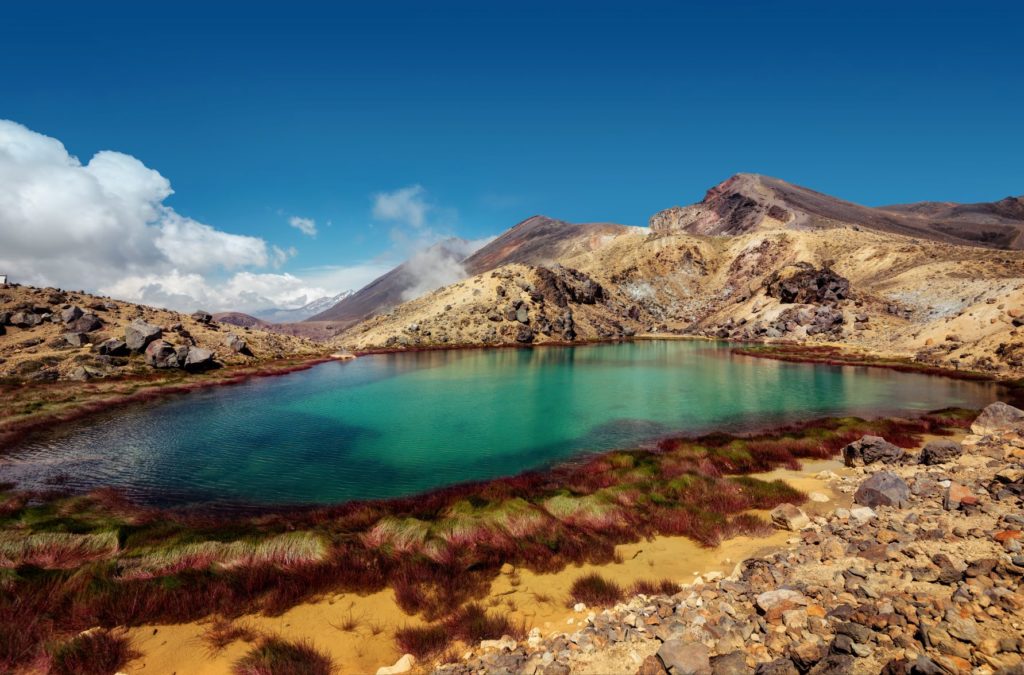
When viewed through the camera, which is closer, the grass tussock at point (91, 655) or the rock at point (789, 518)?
the grass tussock at point (91, 655)

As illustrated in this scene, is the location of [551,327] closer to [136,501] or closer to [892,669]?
[136,501]

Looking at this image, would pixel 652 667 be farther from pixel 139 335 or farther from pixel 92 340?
pixel 92 340

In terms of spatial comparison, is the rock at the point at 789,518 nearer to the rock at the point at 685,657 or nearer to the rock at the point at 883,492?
the rock at the point at 883,492

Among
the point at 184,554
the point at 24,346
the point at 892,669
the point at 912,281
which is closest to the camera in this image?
the point at 892,669

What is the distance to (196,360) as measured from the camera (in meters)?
62.6

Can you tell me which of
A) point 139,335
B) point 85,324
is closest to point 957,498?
point 139,335

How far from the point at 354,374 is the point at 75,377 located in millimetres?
32187

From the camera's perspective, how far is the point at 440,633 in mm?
8898

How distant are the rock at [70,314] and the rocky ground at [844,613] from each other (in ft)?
277

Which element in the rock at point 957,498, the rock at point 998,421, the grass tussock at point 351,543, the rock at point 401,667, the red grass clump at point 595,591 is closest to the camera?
the rock at point 401,667

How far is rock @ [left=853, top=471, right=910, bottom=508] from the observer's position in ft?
44.5

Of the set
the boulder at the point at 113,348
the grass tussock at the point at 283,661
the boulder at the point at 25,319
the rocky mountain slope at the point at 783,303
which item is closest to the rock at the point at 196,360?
the boulder at the point at 113,348

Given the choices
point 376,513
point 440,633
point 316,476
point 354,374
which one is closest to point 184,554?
point 376,513

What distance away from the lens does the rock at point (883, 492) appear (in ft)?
44.5
